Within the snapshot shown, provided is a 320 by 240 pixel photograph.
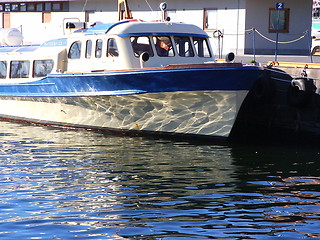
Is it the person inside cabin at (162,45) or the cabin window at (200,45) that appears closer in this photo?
the person inside cabin at (162,45)

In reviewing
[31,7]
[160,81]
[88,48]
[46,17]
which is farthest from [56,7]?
[160,81]

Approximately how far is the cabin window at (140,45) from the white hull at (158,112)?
137cm

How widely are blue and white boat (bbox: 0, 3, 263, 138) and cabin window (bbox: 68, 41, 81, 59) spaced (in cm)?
3

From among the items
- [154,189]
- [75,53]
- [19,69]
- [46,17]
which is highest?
[46,17]

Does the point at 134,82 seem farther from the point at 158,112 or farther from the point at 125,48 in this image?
the point at 125,48

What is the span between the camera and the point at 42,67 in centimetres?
1927

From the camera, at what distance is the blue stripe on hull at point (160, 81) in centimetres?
1573

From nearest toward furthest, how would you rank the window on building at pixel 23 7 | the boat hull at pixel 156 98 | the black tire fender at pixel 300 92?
the boat hull at pixel 156 98 → the black tire fender at pixel 300 92 → the window on building at pixel 23 7

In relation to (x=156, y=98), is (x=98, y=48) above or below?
above

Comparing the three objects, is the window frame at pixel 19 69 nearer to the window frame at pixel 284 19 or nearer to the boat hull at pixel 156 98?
the boat hull at pixel 156 98

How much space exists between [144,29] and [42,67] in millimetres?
3644

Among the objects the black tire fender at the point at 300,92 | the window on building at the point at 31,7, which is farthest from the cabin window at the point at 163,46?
the window on building at the point at 31,7

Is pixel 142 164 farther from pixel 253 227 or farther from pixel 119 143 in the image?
pixel 253 227

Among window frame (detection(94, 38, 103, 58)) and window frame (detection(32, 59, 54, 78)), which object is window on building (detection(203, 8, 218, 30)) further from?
window frame (detection(94, 38, 103, 58))
